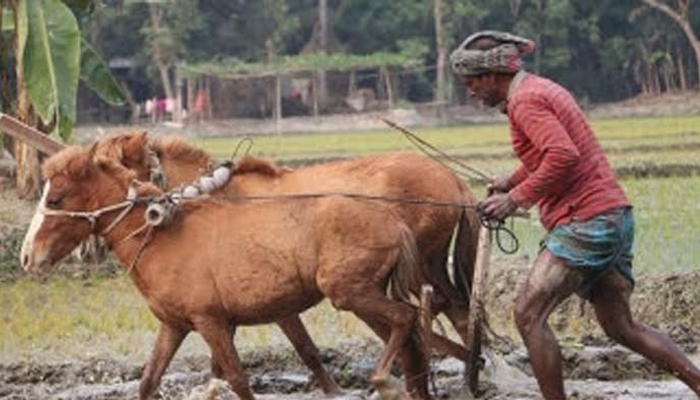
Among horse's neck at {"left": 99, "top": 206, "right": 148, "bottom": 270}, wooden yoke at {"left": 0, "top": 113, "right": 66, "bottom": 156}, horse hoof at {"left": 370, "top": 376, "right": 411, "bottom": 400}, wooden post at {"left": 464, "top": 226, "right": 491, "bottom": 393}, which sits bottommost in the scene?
horse hoof at {"left": 370, "top": 376, "right": 411, "bottom": 400}

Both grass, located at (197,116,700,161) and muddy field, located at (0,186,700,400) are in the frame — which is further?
grass, located at (197,116,700,161)

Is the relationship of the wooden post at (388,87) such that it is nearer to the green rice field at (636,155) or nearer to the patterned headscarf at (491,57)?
the green rice field at (636,155)

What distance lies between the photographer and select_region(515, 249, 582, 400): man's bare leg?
664 centimetres

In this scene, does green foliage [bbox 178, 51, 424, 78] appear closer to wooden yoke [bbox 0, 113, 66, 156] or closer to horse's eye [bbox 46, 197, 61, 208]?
wooden yoke [bbox 0, 113, 66, 156]

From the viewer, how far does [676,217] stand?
1661 cm

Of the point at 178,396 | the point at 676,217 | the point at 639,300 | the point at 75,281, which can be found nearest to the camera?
the point at 178,396

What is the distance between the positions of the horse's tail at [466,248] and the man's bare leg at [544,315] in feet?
5.27

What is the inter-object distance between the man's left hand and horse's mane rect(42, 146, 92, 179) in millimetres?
2326

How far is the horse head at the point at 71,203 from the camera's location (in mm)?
7918

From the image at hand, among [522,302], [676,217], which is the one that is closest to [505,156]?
[676,217]

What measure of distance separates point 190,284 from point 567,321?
155 inches

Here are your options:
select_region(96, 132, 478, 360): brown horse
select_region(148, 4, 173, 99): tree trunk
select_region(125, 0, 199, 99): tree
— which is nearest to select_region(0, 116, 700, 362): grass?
select_region(96, 132, 478, 360): brown horse

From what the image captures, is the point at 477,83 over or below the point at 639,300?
over

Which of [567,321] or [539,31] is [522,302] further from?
[539,31]
